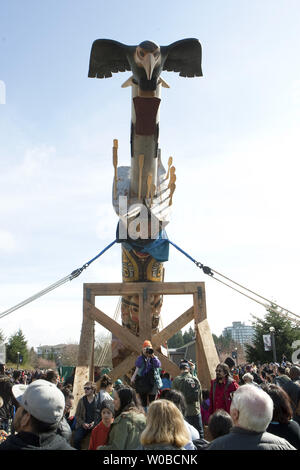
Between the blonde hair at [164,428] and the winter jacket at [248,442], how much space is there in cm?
23

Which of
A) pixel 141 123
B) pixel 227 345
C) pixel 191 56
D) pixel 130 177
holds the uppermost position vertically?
pixel 191 56

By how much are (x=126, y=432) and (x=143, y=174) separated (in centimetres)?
696

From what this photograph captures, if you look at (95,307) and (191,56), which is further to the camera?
(191,56)

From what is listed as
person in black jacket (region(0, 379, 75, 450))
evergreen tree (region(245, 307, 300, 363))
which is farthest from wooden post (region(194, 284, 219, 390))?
evergreen tree (region(245, 307, 300, 363))

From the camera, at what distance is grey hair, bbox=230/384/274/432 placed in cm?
230

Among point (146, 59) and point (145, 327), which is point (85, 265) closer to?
point (145, 327)

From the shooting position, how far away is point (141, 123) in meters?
8.77

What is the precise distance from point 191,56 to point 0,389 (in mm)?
7873

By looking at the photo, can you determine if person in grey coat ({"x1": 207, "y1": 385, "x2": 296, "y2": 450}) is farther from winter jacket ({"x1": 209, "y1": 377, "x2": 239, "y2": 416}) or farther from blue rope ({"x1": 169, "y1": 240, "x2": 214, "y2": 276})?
blue rope ({"x1": 169, "y1": 240, "x2": 214, "y2": 276})

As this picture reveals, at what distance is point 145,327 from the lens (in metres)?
8.83

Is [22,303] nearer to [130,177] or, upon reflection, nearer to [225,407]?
[130,177]
